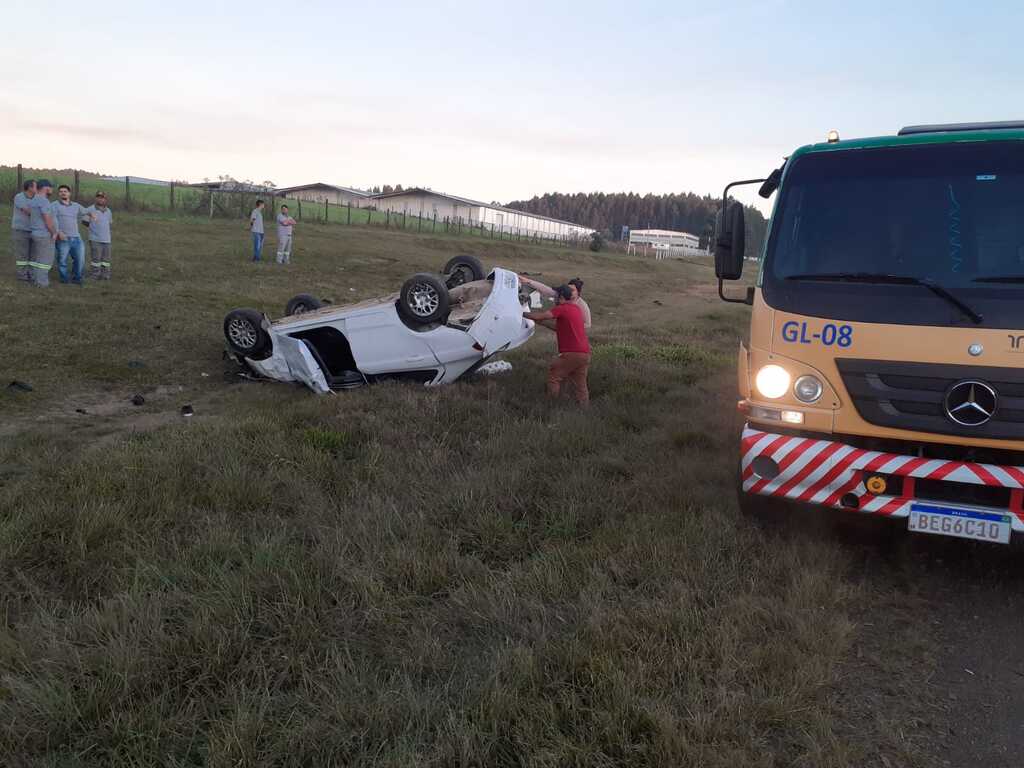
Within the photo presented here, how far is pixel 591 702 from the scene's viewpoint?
9.23 feet

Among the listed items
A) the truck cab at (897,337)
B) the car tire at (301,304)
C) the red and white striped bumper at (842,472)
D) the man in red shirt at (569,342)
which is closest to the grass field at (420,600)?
the red and white striped bumper at (842,472)

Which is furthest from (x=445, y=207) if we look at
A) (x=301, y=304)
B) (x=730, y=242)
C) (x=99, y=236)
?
(x=730, y=242)

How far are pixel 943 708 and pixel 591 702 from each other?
152 centimetres

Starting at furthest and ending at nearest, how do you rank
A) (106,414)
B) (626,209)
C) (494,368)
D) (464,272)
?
1. (626,209)
2. (464,272)
3. (494,368)
4. (106,414)

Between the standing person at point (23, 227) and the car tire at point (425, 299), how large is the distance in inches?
318

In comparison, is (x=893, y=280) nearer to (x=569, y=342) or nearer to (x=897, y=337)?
(x=897, y=337)

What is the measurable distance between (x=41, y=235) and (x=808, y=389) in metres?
12.7

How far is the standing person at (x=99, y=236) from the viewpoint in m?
13.9

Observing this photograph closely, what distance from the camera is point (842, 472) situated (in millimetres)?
3967

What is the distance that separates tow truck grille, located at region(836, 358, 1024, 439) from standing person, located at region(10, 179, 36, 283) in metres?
12.8

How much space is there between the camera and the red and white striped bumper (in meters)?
3.73

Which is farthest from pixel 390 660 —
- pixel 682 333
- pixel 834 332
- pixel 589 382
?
pixel 682 333

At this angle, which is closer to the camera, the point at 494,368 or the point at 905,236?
the point at 905,236

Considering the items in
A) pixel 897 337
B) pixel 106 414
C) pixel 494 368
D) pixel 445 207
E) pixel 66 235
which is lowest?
pixel 106 414
